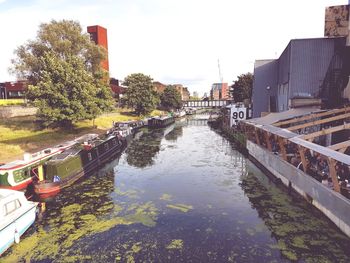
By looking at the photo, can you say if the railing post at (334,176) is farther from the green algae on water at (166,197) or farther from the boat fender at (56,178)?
the boat fender at (56,178)

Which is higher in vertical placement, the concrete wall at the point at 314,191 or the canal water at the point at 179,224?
the concrete wall at the point at 314,191

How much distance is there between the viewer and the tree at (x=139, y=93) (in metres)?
82.8

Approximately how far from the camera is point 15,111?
55.0m

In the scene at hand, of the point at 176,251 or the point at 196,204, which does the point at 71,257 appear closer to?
the point at 176,251

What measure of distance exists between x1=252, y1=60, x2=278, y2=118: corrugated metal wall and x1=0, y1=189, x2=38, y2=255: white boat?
43472 mm

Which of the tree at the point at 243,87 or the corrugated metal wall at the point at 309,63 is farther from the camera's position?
the tree at the point at 243,87

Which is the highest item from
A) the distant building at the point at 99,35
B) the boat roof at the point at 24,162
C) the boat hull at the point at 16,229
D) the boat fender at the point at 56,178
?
the distant building at the point at 99,35

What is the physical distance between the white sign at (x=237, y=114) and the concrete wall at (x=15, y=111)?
4260 centimetres

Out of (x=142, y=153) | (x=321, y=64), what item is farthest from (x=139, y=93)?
(x=321, y=64)

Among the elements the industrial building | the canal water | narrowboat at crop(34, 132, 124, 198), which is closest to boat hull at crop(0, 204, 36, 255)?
the canal water

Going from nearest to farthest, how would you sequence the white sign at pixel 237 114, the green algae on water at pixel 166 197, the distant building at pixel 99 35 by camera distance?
1. the green algae on water at pixel 166 197
2. the white sign at pixel 237 114
3. the distant building at pixel 99 35

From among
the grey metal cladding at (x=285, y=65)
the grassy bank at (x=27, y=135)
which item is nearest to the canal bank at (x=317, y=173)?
the grey metal cladding at (x=285, y=65)

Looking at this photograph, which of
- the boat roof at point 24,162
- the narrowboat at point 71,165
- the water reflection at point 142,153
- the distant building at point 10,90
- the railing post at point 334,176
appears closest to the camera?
the railing post at point 334,176

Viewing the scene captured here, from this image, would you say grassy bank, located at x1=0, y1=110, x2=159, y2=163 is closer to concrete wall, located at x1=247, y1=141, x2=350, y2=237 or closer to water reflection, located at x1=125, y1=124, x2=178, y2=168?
water reflection, located at x1=125, y1=124, x2=178, y2=168
